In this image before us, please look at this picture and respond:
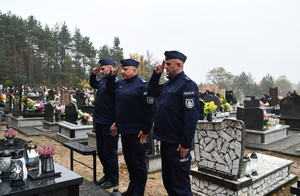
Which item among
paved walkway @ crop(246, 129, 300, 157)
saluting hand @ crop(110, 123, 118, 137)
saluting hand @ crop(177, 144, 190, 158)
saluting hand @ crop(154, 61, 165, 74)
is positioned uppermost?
saluting hand @ crop(154, 61, 165, 74)

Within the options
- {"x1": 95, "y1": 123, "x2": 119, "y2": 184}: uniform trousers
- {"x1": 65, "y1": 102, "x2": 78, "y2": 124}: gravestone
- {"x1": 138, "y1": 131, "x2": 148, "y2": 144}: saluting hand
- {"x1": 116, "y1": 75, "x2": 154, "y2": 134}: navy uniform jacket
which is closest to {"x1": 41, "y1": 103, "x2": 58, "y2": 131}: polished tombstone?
{"x1": 65, "y1": 102, "x2": 78, "y2": 124}: gravestone

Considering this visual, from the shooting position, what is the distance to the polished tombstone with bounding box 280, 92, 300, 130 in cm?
1230

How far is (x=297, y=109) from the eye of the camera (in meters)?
12.4

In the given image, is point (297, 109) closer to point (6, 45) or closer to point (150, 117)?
point (150, 117)

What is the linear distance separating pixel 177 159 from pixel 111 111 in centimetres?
209

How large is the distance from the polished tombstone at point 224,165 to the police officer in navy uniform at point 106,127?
1484 millimetres

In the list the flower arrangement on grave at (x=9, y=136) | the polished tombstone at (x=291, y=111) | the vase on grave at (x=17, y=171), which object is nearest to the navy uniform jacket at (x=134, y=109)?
the vase on grave at (x=17, y=171)

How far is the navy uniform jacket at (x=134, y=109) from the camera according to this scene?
170 inches

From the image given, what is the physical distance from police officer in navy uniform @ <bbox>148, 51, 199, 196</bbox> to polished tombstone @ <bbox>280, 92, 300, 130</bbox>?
34.9ft

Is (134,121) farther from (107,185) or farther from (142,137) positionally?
(107,185)

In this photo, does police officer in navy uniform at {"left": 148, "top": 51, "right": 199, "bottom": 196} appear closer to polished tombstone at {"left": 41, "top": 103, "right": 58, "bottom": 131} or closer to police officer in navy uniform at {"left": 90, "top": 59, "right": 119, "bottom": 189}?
police officer in navy uniform at {"left": 90, "top": 59, "right": 119, "bottom": 189}

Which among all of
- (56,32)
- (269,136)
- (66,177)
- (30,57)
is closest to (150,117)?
(66,177)

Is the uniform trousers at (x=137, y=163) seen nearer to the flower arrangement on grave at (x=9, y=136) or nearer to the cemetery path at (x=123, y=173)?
the cemetery path at (x=123, y=173)

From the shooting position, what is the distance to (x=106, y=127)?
5.07 m
